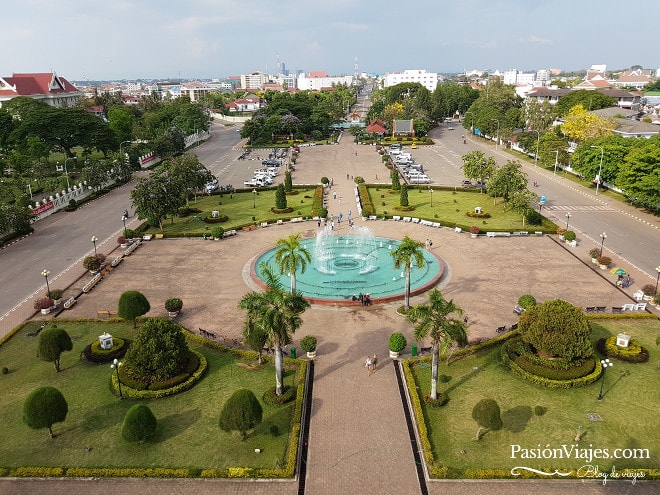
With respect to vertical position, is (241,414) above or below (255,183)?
below

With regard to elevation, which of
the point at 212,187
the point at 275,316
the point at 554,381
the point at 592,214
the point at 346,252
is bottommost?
the point at 554,381

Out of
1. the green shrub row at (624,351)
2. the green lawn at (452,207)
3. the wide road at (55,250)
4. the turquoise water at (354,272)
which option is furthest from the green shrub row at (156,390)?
the green lawn at (452,207)

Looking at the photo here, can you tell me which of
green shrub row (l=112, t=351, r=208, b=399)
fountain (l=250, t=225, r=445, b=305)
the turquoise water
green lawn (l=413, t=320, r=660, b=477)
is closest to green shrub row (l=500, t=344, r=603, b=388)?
green lawn (l=413, t=320, r=660, b=477)

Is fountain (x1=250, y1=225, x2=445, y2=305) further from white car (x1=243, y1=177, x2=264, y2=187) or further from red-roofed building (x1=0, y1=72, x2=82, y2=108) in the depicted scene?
red-roofed building (x1=0, y1=72, x2=82, y2=108)

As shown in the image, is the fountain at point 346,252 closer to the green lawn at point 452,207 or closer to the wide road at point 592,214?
the green lawn at point 452,207

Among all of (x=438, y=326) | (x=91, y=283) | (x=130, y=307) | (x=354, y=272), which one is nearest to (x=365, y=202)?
(x=354, y=272)

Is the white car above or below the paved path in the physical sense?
above

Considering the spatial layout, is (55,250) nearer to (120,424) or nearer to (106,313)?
(106,313)

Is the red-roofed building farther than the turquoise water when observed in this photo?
Yes

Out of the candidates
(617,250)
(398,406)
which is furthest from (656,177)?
(398,406)

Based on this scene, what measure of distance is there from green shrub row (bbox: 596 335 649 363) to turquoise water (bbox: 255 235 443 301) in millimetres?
11879

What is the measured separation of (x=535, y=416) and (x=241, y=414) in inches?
507

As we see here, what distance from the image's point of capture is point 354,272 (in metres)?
37.7

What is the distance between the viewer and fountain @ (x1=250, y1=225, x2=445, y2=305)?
1337 inches
